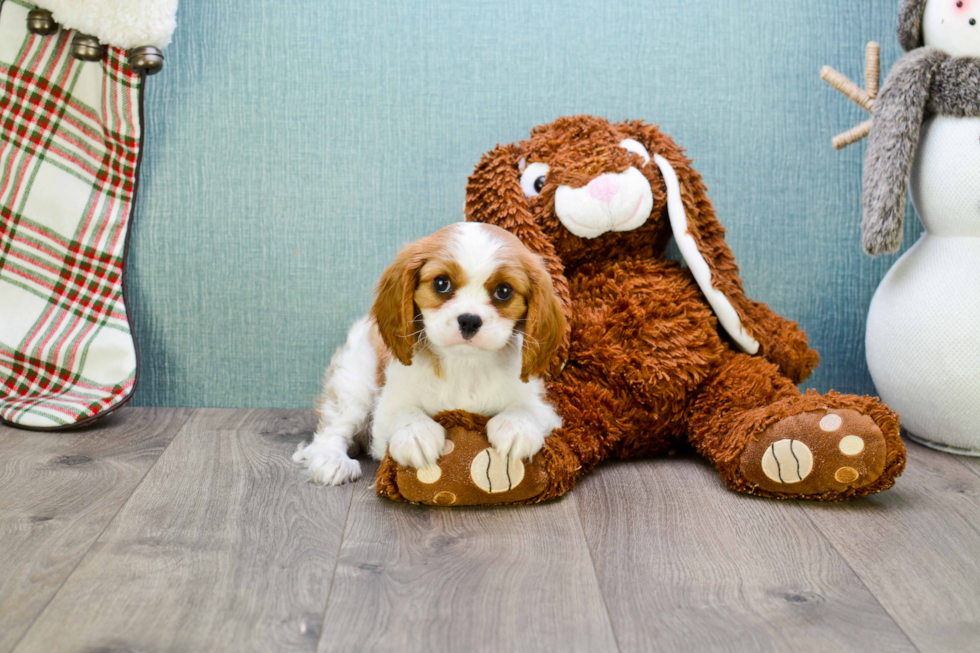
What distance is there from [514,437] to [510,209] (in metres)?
0.45

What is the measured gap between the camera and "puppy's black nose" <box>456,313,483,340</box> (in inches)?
50.9

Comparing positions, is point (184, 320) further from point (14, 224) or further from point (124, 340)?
point (14, 224)

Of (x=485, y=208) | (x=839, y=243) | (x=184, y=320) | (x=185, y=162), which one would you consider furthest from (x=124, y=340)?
(x=839, y=243)

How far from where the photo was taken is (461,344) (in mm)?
1324

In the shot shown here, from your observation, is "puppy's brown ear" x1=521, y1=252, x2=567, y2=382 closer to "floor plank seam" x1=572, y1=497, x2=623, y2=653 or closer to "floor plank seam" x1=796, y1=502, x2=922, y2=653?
"floor plank seam" x1=572, y1=497, x2=623, y2=653

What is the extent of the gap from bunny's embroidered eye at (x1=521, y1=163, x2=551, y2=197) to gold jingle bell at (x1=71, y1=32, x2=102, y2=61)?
0.89 meters

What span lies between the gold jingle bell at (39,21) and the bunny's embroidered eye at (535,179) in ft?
3.21

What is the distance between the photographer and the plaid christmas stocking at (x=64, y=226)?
1.75 meters

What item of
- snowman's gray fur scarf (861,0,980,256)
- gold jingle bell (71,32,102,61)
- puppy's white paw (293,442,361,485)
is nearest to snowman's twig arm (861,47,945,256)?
snowman's gray fur scarf (861,0,980,256)

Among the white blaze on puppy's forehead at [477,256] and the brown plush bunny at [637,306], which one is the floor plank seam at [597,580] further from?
the white blaze on puppy's forehead at [477,256]

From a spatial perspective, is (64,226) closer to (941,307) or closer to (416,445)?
(416,445)

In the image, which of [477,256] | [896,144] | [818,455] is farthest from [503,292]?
[896,144]

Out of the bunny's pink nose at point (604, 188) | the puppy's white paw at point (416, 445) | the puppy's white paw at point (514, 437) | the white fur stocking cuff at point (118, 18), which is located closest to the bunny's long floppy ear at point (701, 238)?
the bunny's pink nose at point (604, 188)

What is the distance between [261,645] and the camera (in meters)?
0.98
